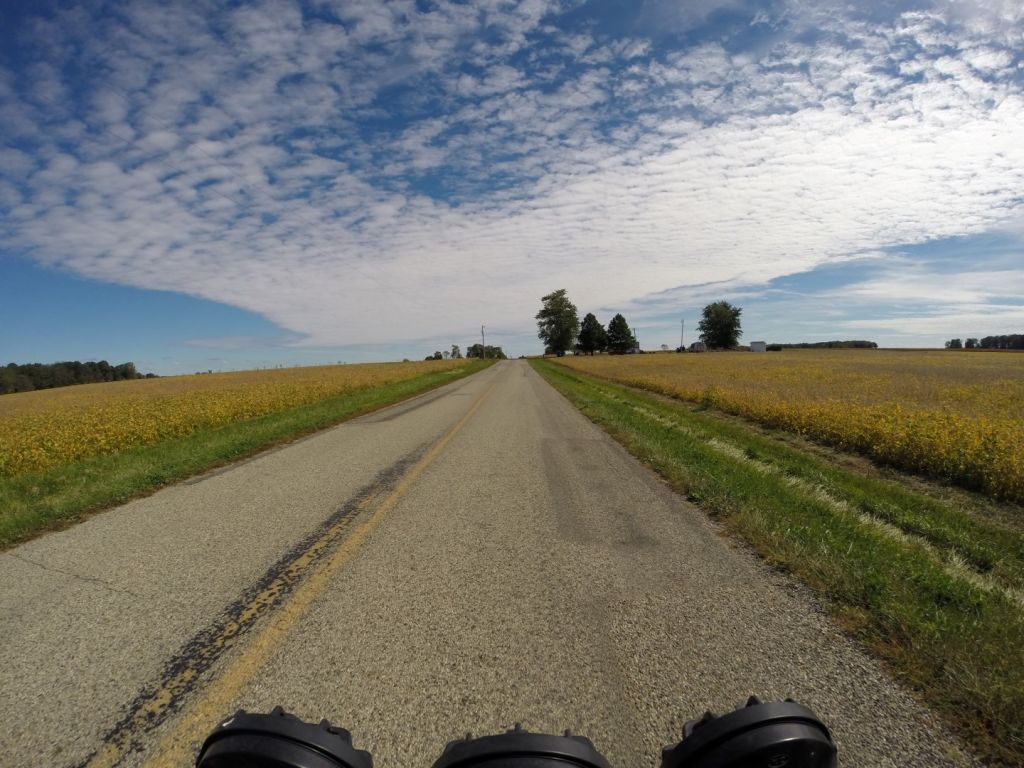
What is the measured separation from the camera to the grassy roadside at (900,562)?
8.18 ft

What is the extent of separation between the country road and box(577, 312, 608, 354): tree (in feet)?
332

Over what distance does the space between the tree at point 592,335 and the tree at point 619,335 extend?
4.79 ft

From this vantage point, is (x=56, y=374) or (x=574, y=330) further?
(x=574, y=330)

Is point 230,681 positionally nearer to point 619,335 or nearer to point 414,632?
point 414,632

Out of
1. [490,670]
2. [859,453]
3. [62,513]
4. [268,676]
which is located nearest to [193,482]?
[62,513]

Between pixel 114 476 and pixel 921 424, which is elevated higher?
pixel 921 424

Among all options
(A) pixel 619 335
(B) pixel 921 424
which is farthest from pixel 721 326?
(B) pixel 921 424

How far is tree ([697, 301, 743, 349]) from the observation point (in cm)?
11312

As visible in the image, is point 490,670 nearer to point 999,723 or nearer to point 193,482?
point 999,723

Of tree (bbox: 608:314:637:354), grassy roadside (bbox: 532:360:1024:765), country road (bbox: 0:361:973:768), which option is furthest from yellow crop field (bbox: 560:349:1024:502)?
tree (bbox: 608:314:637:354)

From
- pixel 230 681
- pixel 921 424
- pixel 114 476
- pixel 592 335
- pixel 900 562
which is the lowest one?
pixel 900 562

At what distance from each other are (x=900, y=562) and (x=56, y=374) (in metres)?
114

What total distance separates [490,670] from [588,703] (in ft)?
1.82

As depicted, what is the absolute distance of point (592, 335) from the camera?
345 feet
